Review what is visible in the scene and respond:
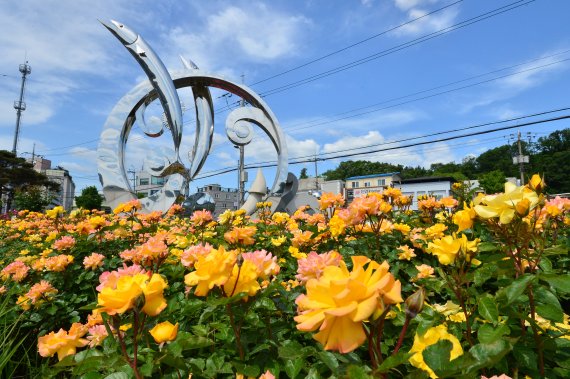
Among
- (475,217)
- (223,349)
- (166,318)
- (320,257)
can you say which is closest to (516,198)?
(475,217)

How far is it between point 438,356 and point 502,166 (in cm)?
5975

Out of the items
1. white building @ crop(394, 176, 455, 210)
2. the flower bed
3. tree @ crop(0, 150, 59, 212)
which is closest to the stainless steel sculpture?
the flower bed

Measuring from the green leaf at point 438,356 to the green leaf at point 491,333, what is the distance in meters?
0.23

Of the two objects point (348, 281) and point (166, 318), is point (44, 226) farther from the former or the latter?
point (348, 281)

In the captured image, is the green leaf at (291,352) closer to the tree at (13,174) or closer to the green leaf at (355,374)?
the green leaf at (355,374)

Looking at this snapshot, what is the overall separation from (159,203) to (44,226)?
4501mm

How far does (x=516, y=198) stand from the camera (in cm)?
88

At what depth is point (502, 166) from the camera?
166ft

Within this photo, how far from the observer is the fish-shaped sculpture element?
7.79 m

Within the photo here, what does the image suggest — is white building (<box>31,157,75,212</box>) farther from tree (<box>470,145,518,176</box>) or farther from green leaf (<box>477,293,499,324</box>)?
tree (<box>470,145,518,176</box>)

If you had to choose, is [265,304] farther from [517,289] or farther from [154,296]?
[517,289]

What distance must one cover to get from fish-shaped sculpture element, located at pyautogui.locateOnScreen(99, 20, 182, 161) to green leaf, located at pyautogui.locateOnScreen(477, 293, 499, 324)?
8.00 meters

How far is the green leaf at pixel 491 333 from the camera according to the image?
723 mm

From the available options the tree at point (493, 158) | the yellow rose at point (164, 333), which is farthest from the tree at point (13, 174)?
the tree at point (493, 158)
